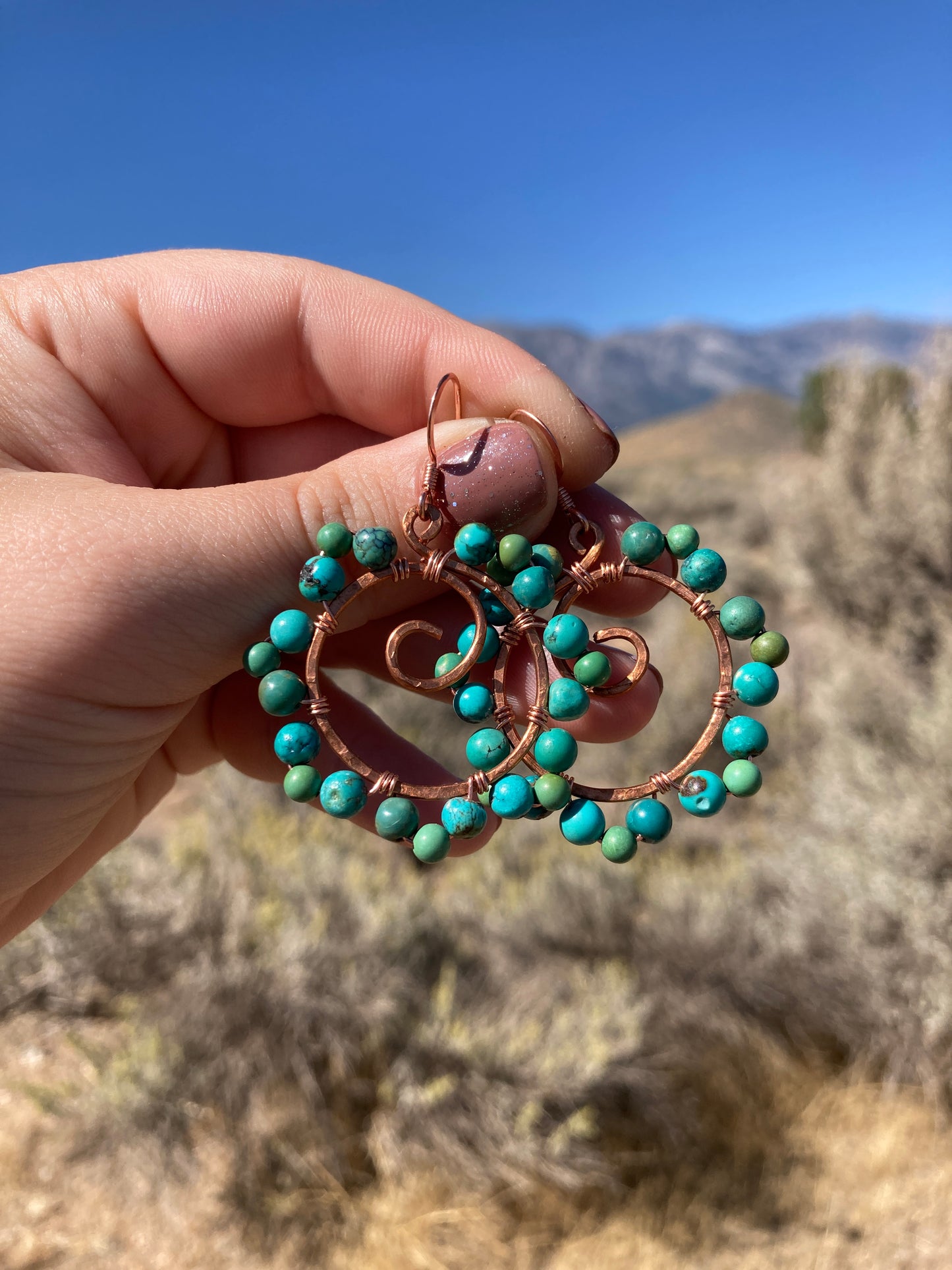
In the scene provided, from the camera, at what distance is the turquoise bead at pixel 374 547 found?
1.45 metres

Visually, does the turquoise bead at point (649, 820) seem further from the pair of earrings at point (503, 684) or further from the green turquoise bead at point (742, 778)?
the green turquoise bead at point (742, 778)

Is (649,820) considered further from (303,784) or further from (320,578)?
(320,578)

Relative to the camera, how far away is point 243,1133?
281 centimetres

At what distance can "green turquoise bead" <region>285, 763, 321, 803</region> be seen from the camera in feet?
4.93

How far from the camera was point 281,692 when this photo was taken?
147cm

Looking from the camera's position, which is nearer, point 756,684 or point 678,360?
point 756,684

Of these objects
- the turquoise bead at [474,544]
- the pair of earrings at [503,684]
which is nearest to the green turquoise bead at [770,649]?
the pair of earrings at [503,684]

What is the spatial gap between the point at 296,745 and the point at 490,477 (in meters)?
0.63

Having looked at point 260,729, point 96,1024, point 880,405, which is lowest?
point 96,1024

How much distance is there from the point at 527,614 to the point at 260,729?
2.83 feet

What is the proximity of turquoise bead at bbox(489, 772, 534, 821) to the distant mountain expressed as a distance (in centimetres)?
8438

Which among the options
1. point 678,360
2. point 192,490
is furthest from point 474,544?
point 678,360

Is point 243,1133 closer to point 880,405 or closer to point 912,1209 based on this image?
point 912,1209

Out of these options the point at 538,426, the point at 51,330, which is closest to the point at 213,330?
the point at 51,330
